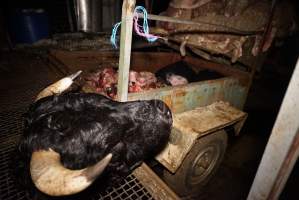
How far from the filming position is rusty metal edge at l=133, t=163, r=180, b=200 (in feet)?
7.36

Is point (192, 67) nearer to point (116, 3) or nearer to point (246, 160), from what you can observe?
point (246, 160)

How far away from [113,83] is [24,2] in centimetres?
720

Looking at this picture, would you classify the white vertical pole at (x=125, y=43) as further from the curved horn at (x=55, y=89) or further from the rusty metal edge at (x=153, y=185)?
the rusty metal edge at (x=153, y=185)

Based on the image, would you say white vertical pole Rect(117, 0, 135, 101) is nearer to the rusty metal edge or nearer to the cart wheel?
the rusty metal edge

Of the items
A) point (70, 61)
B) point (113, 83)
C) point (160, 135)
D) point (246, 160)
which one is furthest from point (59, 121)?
point (246, 160)

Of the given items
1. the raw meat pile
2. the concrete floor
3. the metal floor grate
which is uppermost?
the raw meat pile

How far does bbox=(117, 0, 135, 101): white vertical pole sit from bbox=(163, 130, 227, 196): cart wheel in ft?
5.49

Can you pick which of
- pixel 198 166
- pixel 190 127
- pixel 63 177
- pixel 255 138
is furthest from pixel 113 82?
pixel 255 138

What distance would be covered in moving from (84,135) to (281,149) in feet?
4.60

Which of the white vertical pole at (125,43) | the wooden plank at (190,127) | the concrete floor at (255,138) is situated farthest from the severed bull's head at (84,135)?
the concrete floor at (255,138)

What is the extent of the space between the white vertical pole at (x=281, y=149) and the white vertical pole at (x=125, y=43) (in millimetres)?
1617

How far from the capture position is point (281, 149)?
131 cm

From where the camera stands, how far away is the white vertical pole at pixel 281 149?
1213 millimetres

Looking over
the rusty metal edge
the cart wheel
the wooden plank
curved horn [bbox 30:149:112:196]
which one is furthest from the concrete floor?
curved horn [bbox 30:149:112:196]
